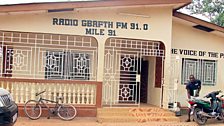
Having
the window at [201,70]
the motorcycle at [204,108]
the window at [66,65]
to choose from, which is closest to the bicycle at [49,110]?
the window at [66,65]

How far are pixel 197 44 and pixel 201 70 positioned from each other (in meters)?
1.12

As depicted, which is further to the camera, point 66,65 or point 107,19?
point 66,65

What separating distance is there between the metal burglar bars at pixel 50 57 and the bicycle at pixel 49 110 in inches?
59.4

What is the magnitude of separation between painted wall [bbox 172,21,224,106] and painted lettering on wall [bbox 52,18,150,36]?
2261 mm

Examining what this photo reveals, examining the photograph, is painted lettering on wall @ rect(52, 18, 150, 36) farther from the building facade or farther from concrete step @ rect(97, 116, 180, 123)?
concrete step @ rect(97, 116, 180, 123)

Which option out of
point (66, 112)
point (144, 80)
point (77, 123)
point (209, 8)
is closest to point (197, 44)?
point (144, 80)

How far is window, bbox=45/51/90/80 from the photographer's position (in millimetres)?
12680

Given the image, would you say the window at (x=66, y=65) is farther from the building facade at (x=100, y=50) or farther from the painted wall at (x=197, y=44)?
the painted wall at (x=197, y=44)

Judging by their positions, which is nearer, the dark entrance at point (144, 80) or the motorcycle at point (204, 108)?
the motorcycle at point (204, 108)

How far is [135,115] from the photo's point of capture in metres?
12.0

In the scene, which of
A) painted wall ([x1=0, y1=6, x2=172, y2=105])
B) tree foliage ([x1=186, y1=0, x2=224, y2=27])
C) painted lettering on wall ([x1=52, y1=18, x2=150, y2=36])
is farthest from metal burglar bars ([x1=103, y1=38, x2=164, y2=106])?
→ tree foliage ([x1=186, y1=0, x2=224, y2=27])

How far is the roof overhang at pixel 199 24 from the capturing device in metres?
13.7

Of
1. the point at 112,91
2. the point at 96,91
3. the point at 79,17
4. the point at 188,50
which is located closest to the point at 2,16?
the point at 79,17

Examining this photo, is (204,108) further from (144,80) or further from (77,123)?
(77,123)
